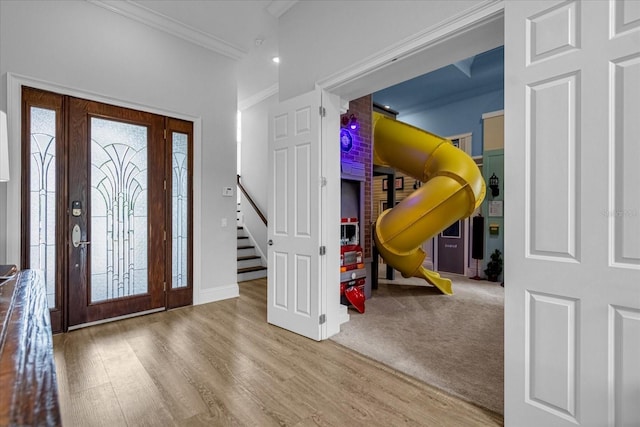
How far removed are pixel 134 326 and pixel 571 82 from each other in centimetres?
404

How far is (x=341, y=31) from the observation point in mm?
2723

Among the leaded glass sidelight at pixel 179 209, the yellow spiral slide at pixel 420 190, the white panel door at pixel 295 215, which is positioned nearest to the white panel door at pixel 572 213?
the white panel door at pixel 295 215

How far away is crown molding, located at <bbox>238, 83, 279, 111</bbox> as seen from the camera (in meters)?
5.78

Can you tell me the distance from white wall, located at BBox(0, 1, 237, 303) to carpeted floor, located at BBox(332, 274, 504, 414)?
213 cm

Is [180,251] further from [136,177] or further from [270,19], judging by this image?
[270,19]

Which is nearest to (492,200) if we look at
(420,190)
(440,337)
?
(420,190)

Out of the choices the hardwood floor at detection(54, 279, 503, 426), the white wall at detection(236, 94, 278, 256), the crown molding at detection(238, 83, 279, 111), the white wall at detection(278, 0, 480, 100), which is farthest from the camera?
the white wall at detection(236, 94, 278, 256)

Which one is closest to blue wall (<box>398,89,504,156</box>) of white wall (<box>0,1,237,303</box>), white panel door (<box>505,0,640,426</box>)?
white wall (<box>0,1,237,303</box>)

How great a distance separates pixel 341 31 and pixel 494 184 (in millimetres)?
4223

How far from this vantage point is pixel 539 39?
1.56 m

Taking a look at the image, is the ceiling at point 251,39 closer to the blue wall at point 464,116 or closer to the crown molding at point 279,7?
the crown molding at point 279,7

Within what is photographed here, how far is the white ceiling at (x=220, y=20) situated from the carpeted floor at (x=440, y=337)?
3532mm

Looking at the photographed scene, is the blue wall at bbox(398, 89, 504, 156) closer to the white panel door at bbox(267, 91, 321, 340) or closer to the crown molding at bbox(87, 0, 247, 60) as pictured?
the crown molding at bbox(87, 0, 247, 60)

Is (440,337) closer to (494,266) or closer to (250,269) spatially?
(494,266)
